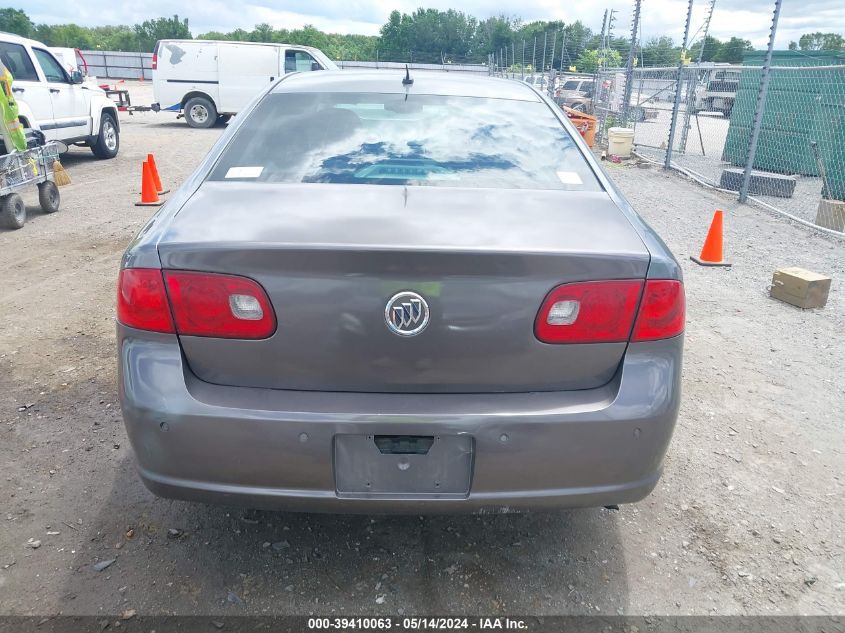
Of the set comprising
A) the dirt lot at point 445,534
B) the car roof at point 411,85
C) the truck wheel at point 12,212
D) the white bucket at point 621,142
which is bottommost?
the dirt lot at point 445,534

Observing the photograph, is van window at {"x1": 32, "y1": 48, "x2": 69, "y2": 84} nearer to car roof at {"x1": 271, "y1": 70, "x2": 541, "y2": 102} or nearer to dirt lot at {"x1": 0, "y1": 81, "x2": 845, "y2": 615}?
dirt lot at {"x1": 0, "y1": 81, "x2": 845, "y2": 615}

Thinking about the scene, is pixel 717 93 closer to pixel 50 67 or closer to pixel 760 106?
pixel 760 106

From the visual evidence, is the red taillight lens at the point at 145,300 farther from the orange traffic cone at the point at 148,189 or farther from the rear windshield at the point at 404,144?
the orange traffic cone at the point at 148,189

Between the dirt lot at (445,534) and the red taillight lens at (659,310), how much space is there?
1.00m

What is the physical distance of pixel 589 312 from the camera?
1.92m

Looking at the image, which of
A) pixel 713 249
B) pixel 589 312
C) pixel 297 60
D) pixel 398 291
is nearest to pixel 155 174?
pixel 713 249

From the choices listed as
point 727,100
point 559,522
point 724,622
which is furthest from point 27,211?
point 727,100

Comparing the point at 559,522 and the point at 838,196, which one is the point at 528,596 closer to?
the point at 559,522

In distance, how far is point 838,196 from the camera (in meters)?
10.3

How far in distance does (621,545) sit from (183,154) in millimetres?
12677

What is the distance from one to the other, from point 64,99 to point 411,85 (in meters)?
9.69

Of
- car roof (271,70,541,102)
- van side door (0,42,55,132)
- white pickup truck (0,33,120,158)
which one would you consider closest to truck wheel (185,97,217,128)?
white pickup truck (0,33,120,158)

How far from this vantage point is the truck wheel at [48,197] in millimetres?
7719

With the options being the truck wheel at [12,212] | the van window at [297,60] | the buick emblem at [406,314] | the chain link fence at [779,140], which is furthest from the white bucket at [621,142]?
the buick emblem at [406,314]
